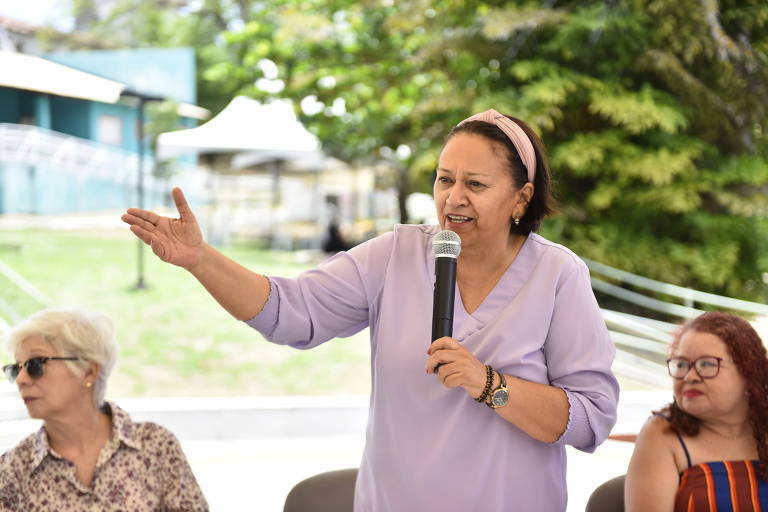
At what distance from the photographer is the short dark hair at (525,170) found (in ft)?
4.10

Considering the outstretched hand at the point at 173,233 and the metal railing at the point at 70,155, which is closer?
A: the outstretched hand at the point at 173,233

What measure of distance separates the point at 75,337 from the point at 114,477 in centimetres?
33

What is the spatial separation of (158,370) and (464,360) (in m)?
3.67

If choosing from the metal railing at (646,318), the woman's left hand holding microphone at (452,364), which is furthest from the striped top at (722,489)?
the metal railing at (646,318)

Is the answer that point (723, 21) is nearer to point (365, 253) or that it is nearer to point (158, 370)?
point (158, 370)

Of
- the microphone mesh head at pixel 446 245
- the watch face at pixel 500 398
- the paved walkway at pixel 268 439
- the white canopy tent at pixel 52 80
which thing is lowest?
the paved walkway at pixel 268 439

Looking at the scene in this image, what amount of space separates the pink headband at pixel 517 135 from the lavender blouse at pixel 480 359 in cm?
16

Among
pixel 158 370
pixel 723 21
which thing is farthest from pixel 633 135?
pixel 158 370

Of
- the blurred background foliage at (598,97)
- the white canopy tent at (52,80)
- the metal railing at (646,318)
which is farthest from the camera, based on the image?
the blurred background foliage at (598,97)

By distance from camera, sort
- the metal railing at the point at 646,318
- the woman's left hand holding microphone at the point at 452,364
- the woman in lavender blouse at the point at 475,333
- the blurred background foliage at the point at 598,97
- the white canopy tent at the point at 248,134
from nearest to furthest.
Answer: the woman's left hand holding microphone at the point at 452,364
the woman in lavender blouse at the point at 475,333
the white canopy tent at the point at 248,134
the metal railing at the point at 646,318
the blurred background foliage at the point at 598,97

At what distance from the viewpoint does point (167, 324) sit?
14.8ft

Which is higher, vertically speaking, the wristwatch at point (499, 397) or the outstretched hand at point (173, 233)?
the outstretched hand at point (173, 233)

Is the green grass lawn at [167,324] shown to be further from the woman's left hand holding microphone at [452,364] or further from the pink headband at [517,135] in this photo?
the woman's left hand holding microphone at [452,364]

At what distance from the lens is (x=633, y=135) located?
5.34 meters
